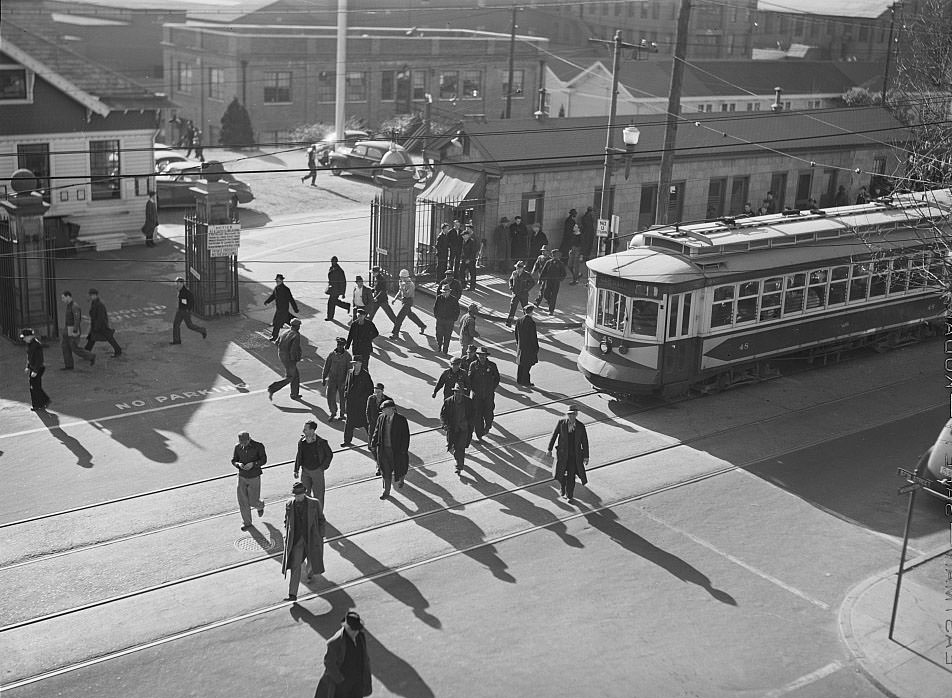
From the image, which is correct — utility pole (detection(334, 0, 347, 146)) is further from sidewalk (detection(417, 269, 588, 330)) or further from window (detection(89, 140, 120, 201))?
sidewalk (detection(417, 269, 588, 330))

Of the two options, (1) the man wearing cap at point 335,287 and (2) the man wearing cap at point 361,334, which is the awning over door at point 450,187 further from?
(2) the man wearing cap at point 361,334

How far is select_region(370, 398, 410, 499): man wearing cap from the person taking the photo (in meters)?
16.3

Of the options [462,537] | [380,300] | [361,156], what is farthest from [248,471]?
[361,156]

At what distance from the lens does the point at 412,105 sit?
2363 inches

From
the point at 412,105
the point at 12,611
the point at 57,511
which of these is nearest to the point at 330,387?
the point at 57,511

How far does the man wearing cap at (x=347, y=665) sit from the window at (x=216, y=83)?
50464 mm

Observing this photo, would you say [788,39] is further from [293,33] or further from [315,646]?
[315,646]

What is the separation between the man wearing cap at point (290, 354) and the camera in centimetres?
2017

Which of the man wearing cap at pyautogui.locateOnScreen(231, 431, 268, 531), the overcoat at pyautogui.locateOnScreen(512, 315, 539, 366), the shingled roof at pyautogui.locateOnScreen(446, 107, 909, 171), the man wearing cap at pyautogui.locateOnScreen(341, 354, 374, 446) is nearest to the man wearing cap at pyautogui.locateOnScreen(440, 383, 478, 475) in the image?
the man wearing cap at pyautogui.locateOnScreen(341, 354, 374, 446)

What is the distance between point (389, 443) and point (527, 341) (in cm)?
603

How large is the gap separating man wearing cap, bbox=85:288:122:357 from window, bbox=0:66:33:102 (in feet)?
34.5

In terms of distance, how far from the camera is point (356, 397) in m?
18.3

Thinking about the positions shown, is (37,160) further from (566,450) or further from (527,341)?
(566,450)

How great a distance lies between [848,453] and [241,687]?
11.8 metres
